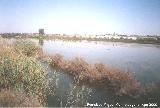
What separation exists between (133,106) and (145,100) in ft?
1.25

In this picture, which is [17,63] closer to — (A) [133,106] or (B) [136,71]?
(A) [133,106]

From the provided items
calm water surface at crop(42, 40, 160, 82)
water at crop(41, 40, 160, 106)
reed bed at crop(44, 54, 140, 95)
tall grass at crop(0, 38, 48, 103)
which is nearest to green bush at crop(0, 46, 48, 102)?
tall grass at crop(0, 38, 48, 103)

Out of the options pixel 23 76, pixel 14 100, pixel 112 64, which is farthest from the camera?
pixel 112 64

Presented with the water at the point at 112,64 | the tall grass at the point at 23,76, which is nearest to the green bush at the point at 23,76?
the tall grass at the point at 23,76

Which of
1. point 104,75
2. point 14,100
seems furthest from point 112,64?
point 14,100

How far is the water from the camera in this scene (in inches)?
223

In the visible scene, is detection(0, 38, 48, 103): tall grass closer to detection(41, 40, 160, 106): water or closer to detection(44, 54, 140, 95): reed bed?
detection(41, 40, 160, 106): water

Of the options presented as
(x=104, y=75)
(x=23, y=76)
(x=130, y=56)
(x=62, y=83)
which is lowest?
(x=62, y=83)

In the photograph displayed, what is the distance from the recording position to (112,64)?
707cm

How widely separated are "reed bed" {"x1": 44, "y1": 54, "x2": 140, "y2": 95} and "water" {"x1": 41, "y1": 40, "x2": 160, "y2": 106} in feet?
0.60

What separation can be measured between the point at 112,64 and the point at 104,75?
0.51 meters

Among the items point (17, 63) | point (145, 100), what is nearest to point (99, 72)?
point (145, 100)

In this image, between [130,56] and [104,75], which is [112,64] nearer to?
[104,75]

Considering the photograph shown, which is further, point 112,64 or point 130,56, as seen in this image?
point 130,56
